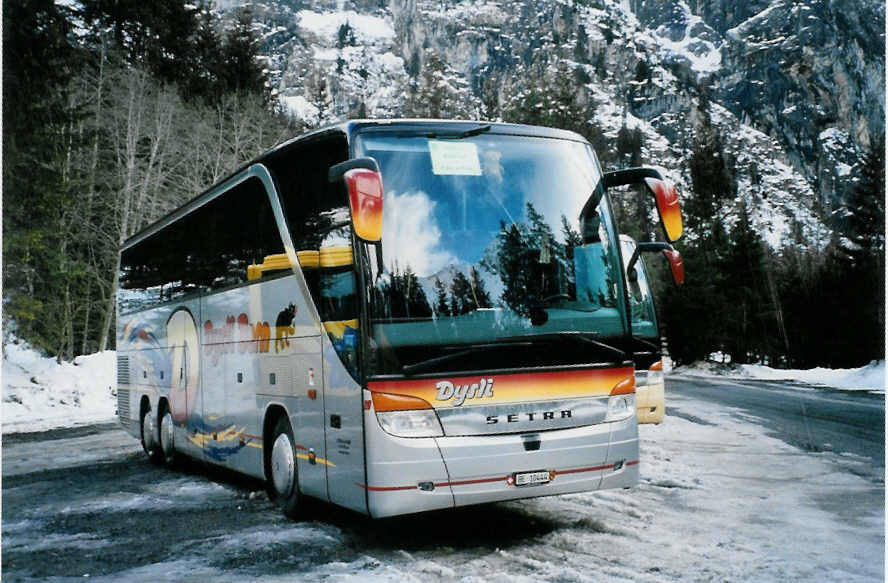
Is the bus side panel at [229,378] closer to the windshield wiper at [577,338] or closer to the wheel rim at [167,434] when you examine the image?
the wheel rim at [167,434]

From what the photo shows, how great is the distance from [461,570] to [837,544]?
277 cm

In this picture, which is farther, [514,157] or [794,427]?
[794,427]

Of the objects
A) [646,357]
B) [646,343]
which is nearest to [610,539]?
[646,357]

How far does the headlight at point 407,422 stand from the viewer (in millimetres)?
6754

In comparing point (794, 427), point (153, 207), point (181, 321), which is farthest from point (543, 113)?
point (181, 321)

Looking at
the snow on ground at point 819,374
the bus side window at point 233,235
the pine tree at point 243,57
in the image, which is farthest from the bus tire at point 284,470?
the pine tree at point 243,57

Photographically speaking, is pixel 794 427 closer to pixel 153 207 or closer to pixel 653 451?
pixel 653 451

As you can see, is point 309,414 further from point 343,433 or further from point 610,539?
point 610,539

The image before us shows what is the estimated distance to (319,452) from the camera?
768 centimetres

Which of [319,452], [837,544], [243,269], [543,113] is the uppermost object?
[543,113]

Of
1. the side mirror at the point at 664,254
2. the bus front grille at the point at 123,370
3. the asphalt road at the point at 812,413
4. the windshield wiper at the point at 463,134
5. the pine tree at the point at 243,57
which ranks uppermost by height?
the pine tree at the point at 243,57

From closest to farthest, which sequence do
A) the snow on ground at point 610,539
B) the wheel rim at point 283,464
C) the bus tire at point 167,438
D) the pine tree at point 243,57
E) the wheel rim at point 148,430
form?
the snow on ground at point 610,539 < the wheel rim at point 283,464 < the bus tire at point 167,438 < the wheel rim at point 148,430 < the pine tree at point 243,57

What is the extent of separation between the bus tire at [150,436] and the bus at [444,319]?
4.94 metres

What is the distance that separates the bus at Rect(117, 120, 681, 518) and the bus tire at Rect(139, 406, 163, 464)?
494 cm
